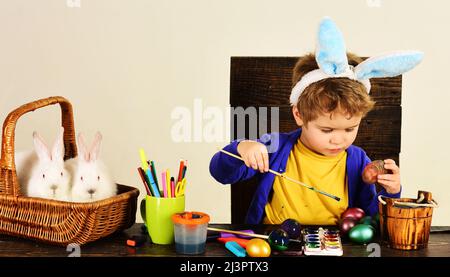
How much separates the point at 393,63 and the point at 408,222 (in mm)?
364

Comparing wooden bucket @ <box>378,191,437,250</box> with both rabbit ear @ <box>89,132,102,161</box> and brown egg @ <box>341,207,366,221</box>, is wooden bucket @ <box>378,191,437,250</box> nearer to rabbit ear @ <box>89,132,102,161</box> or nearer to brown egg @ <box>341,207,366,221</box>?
brown egg @ <box>341,207,366,221</box>

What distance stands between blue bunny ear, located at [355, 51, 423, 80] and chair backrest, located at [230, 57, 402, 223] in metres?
0.50

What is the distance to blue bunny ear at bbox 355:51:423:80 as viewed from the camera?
1.37 metres

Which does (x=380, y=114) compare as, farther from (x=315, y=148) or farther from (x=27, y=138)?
(x=27, y=138)

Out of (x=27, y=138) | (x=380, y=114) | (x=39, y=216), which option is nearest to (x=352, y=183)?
(x=380, y=114)

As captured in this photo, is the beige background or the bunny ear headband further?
the beige background

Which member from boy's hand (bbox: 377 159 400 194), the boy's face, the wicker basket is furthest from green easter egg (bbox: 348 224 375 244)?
the wicker basket

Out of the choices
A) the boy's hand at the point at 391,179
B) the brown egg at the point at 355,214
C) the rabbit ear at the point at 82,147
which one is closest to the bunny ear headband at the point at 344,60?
the boy's hand at the point at 391,179

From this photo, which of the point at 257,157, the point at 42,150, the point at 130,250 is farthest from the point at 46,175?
the point at 257,157

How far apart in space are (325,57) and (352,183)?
1.40ft

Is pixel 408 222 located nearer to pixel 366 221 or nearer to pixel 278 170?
pixel 366 221

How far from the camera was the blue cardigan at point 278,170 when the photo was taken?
161 cm

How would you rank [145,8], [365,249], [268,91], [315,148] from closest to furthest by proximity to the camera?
[365,249]
[315,148]
[268,91]
[145,8]

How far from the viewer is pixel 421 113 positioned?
2.53 meters
